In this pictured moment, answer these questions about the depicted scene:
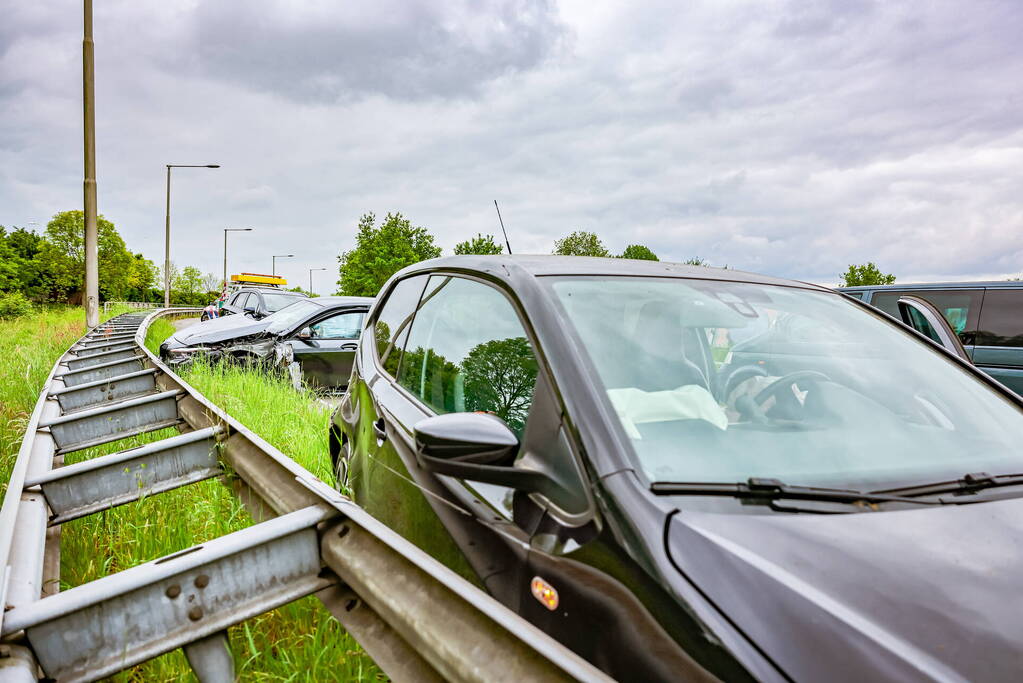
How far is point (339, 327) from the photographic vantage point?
1018cm

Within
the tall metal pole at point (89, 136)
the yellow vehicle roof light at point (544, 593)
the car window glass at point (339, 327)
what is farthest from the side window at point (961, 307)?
Answer: the tall metal pole at point (89, 136)

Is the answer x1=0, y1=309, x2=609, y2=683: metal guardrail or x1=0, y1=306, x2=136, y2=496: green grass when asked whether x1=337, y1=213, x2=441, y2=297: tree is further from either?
x1=0, y1=309, x2=609, y2=683: metal guardrail

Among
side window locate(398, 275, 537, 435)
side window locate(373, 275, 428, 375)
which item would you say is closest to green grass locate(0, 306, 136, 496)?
side window locate(373, 275, 428, 375)

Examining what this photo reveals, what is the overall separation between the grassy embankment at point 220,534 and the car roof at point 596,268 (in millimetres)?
1341

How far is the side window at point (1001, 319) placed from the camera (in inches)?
333

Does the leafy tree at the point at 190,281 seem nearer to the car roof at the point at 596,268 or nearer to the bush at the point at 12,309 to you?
the bush at the point at 12,309

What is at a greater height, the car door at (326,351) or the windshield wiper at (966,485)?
the windshield wiper at (966,485)

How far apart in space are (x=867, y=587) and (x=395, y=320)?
2643 mm

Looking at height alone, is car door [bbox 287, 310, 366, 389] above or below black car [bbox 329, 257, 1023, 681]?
below

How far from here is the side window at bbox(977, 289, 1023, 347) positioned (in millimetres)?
8453

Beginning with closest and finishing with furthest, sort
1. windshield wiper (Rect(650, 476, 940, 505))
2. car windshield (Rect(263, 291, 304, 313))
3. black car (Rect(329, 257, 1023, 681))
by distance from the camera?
black car (Rect(329, 257, 1023, 681)) < windshield wiper (Rect(650, 476, 940, 505)) < car windshield (Rect(263, 291, 304, 313))

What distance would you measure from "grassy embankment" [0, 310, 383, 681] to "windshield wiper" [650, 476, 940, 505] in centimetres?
109

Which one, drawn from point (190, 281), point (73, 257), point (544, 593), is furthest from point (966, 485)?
point (190, 281)

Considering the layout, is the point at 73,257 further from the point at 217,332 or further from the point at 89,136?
the point at 217,332
